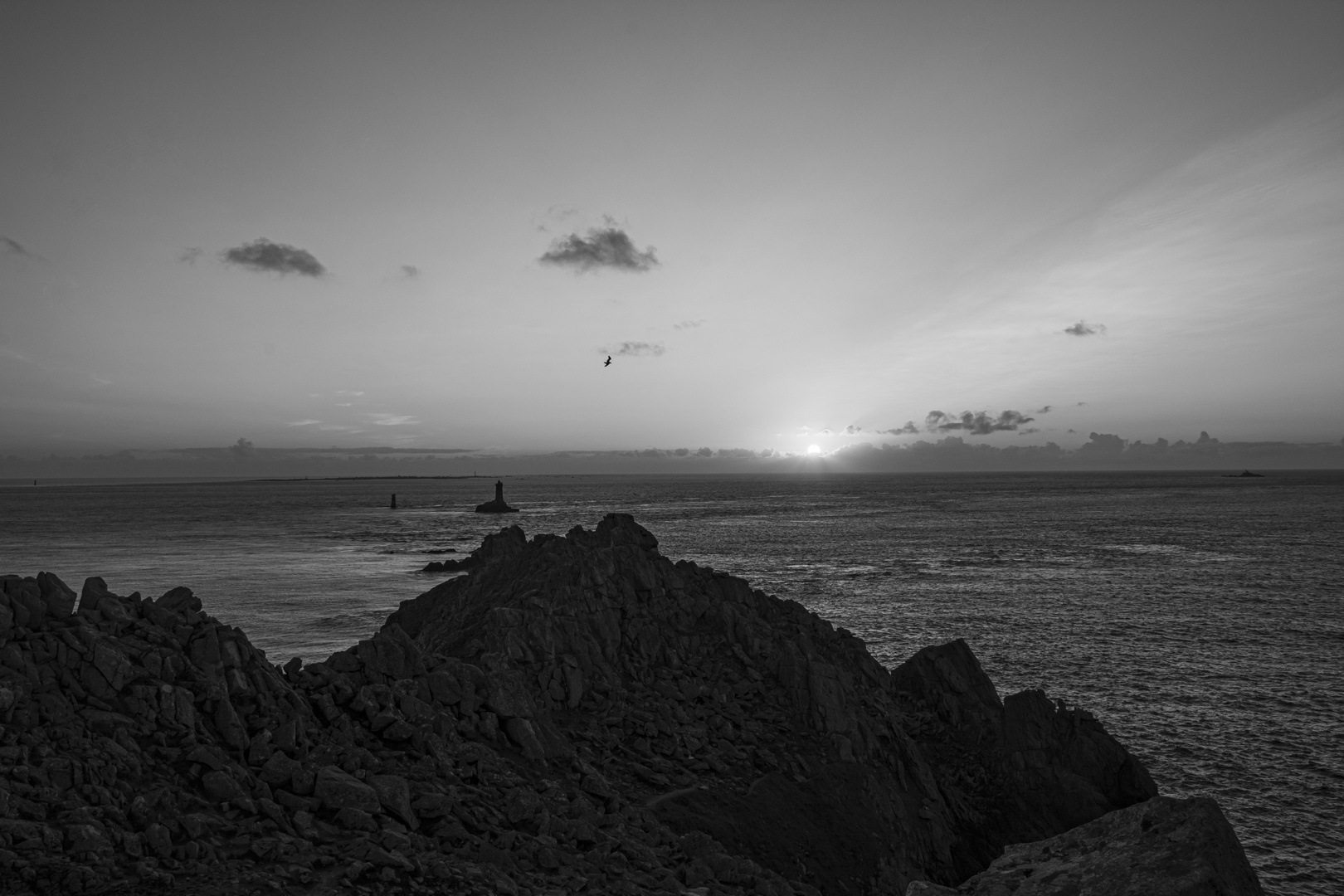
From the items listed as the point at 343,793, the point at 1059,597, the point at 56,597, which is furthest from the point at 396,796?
the point at 1059,597

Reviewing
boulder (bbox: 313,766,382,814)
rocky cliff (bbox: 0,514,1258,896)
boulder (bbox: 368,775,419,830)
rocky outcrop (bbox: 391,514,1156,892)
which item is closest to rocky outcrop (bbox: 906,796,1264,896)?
rocky cliff (bbox: 0,514,1258,896)

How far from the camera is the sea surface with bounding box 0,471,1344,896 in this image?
78.1 feet

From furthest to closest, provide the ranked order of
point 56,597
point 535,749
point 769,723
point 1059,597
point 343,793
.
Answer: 1. point 1059,597
2. point 769,723
3. point 535,749
4. point 56,597
5. point 343,793

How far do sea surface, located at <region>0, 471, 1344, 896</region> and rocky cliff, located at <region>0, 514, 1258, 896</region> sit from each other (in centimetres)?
817

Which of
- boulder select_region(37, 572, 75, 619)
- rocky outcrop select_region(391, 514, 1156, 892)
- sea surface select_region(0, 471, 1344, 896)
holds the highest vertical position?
boulder select_region(37, 572, 75, 619)

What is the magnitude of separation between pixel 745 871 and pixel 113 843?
27.8ft

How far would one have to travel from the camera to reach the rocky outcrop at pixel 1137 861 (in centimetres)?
941

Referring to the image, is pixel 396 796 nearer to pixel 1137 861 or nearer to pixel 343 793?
pixel 343 793

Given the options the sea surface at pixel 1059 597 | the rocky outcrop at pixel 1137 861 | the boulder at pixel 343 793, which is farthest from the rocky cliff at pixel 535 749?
the sea surface at pixel 1059 597

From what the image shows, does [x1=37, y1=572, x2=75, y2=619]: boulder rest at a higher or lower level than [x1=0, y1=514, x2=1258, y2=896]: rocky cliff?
higher

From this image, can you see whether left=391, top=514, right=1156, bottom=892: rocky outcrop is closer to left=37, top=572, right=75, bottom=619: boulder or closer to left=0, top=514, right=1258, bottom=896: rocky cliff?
left=0, top=514, right=1258, bottom=896: rocky cliff

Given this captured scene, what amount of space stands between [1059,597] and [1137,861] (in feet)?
153

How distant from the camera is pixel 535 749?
12.9 m

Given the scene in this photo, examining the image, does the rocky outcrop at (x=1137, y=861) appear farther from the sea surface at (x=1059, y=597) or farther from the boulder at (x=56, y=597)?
the boulder at (x=56, y=597)
